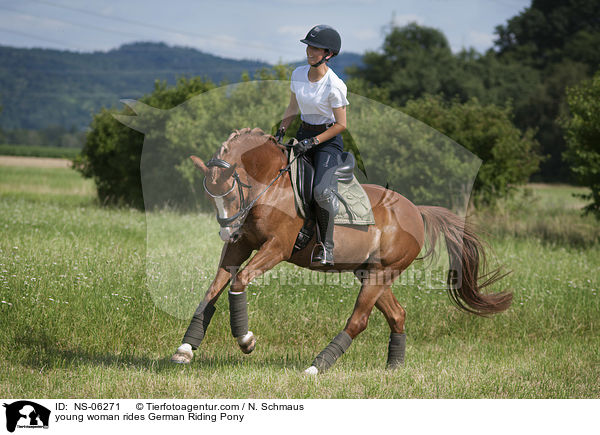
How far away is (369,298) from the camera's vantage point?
6.36 metres

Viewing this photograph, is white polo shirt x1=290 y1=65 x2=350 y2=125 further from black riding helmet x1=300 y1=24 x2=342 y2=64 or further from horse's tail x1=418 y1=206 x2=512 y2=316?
horse's tail x1=418 y1=206 x2=512 y2=316

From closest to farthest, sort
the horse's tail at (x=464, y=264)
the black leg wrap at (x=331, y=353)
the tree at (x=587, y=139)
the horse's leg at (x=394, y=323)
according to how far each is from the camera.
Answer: the black leg wrap at (x=331, y=353), the horse's leg at (x=394, y=323), the horse's tail at (x=464, y=264), the tree at (x=587, y=139)

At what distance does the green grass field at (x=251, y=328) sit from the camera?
5871 mm

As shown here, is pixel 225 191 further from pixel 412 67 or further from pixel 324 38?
pixel 412 67

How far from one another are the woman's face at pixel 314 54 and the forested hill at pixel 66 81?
74339 millimetres

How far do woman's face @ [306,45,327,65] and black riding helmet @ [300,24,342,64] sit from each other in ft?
0.16

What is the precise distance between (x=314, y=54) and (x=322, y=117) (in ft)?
1.91

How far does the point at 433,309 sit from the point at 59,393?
16.9 feet

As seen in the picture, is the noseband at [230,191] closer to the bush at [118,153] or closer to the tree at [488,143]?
the tree at [488,143]

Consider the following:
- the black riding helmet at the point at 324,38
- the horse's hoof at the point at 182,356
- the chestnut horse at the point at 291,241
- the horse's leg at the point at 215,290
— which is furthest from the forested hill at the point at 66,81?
the horse's hoof at the point at 182,356

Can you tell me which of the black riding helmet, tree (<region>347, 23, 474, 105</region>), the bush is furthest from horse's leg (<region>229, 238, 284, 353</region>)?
tree (<region>347, 23, 474, 105</region>)

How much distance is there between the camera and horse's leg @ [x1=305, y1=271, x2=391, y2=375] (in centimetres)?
603
